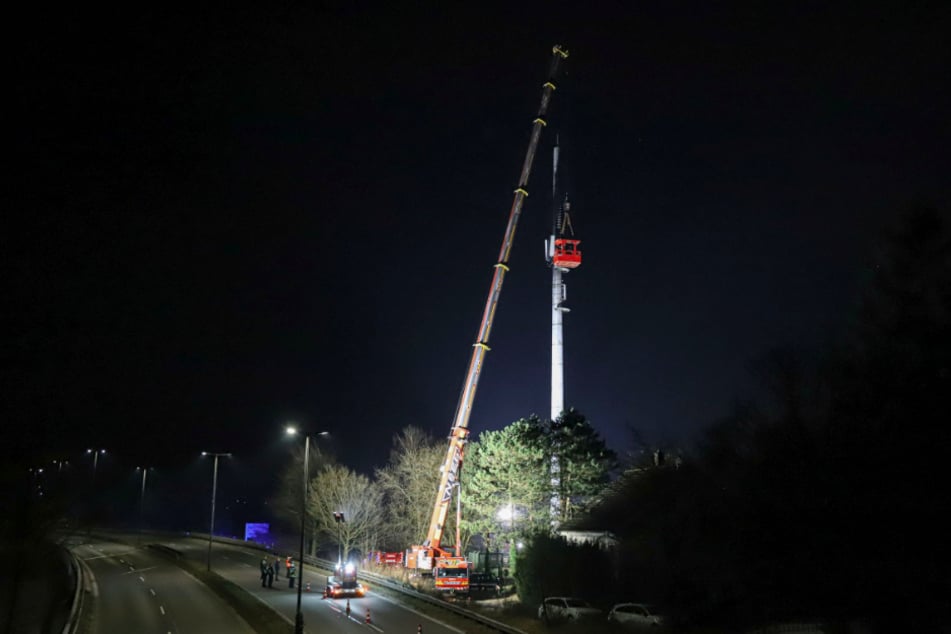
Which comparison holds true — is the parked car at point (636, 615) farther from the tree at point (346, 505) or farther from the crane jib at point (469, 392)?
the tree at point (346, 505)

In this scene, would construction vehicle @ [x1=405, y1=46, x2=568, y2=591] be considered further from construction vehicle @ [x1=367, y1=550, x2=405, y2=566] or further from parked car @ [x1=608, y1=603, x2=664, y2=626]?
parked car @ [x1=608, y1=603, x2=664, y2=626]

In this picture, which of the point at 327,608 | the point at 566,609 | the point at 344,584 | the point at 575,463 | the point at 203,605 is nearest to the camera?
the point at 566,609

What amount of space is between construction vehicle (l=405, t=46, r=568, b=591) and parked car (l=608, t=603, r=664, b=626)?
15.9 metres

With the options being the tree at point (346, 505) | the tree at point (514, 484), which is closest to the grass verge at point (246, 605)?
the tree at point (514, 484)

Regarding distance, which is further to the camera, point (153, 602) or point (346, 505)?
point (346, 505)

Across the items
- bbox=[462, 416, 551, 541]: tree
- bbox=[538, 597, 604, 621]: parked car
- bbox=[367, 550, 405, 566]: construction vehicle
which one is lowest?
bbox=[367, 550, 405, 566]: construction vehicle

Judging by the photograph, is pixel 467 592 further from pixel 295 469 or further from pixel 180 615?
pixel 295 469

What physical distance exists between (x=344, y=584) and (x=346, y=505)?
35.7 metres

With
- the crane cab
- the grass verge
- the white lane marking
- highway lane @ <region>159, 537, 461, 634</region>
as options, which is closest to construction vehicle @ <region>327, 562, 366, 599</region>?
highway lane @ <region>159, 537, 461, 634</region>

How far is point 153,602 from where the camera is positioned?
39.8 m

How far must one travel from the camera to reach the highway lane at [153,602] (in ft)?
106

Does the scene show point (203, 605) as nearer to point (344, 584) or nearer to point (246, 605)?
point (246, 605)

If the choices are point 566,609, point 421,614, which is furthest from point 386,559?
point 566,609

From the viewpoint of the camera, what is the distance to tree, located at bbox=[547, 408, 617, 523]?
5631 cm
